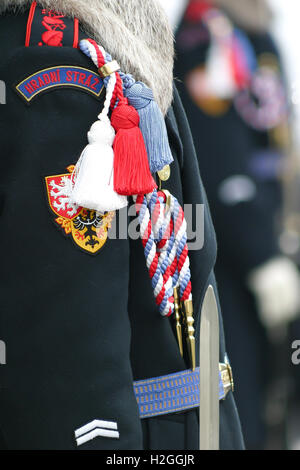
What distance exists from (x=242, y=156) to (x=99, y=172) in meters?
1.18

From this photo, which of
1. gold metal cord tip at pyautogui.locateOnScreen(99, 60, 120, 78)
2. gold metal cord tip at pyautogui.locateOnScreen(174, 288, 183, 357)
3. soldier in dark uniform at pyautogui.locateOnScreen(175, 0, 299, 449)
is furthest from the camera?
soldier in dark uniform at pyautogui.locateOnScreen(175, 0, 299, 449)

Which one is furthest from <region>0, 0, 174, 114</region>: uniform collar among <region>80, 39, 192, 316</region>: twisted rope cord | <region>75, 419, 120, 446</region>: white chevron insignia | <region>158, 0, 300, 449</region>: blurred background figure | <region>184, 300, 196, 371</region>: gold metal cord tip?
<region>158, 0, 300, 449</region>: blurred background figure

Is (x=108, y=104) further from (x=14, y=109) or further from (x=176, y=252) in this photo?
(x=176, y=252)

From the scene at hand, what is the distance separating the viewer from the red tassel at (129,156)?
999 millimetres

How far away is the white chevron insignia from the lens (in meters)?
0.98

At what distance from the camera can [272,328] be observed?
2.22 m

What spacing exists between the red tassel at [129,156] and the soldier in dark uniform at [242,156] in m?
1.02

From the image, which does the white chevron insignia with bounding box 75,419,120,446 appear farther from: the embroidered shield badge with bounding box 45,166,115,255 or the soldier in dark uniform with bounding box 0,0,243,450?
the embroidered shield badge with bounding box 45,166,115,255

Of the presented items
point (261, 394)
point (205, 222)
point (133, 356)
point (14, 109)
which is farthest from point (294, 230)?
point (14, 109)

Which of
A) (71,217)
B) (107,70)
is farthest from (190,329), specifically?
(107,70)

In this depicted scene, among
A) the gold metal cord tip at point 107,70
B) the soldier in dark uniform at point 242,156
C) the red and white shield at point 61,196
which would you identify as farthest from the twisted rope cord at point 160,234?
the soldier in dark uniform at point 242,156

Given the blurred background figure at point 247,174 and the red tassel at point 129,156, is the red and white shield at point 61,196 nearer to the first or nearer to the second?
the red tassel at point 129,156

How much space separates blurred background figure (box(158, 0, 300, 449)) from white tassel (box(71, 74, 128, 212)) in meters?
1.05
